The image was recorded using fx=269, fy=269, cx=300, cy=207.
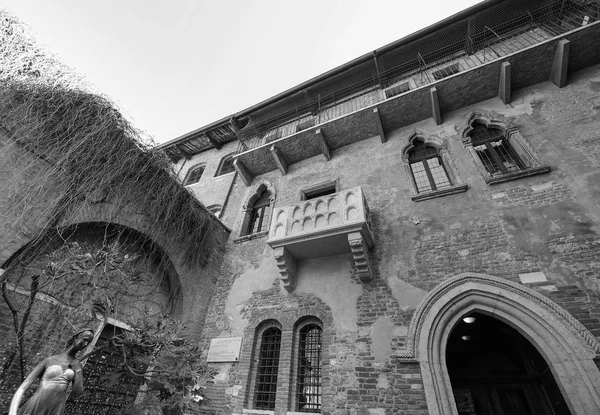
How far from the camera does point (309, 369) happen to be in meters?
6.00

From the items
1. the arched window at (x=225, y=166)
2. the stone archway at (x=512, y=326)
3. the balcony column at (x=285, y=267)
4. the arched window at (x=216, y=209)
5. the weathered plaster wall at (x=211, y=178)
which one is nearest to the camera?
the stone archway at (x=512, y=326)

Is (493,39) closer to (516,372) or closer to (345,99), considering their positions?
(345,99)

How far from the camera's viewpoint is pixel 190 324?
7.06 m

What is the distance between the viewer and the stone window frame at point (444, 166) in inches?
259

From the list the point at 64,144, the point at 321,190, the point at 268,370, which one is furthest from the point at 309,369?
the point at 64,144

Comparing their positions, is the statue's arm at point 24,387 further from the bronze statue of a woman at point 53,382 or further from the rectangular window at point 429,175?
the rectangular window at point 429,175

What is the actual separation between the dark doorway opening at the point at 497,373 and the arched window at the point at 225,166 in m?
10.7

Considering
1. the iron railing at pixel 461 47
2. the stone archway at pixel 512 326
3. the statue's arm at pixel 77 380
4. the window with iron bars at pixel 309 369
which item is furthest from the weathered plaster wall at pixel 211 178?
the stone archway at pixel 512 326

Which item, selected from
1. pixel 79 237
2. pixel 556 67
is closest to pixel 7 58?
pixel 79 237

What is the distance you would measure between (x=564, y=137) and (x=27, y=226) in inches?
437

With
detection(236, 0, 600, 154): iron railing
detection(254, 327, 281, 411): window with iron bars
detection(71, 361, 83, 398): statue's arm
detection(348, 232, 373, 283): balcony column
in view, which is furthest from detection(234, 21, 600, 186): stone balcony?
detection(71, 361, 83, 398): statue's arm

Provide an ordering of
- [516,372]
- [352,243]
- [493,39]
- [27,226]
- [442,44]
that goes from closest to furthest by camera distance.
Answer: [27,226]
[352,243]
[516,372]
[493,39]
[442,44]

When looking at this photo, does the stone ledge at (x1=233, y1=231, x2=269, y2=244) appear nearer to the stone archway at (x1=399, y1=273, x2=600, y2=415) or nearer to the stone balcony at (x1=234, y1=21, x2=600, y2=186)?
the stone balcony at (x1=234, y1=21, x2=600, y2=186)

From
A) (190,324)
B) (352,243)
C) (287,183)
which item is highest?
(287,183)
